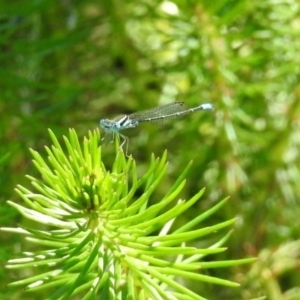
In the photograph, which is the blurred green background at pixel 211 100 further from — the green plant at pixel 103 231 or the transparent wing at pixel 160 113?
the green plant at pixel 103 231

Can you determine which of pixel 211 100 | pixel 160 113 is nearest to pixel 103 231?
pixel 160 113

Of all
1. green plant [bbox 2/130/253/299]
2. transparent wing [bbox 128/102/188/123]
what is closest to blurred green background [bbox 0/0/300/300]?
transparent wing [bbox 128/102/188/123]

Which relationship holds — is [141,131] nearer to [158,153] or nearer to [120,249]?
[158,153]

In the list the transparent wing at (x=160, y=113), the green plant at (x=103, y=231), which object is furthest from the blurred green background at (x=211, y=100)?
the green plant at (x=103, y=231)

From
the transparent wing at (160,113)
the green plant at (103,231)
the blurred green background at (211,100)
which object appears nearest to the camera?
the green plant at (103,231)

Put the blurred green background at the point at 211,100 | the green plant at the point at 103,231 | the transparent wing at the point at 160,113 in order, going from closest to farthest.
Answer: the green plant at the point at 103,231, the transparent wing at the point at 160,113, the blurred green background at the point at 211,100

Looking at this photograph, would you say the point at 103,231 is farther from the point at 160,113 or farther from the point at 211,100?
the point at 211,100

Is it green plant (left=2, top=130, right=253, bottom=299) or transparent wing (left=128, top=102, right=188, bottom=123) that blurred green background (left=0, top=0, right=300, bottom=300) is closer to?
transparent wing (left=128, top=102, right=188, bottom=123)

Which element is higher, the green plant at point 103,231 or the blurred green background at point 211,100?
the blurred green background at point 211,100

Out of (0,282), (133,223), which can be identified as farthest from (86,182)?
(0,282)
